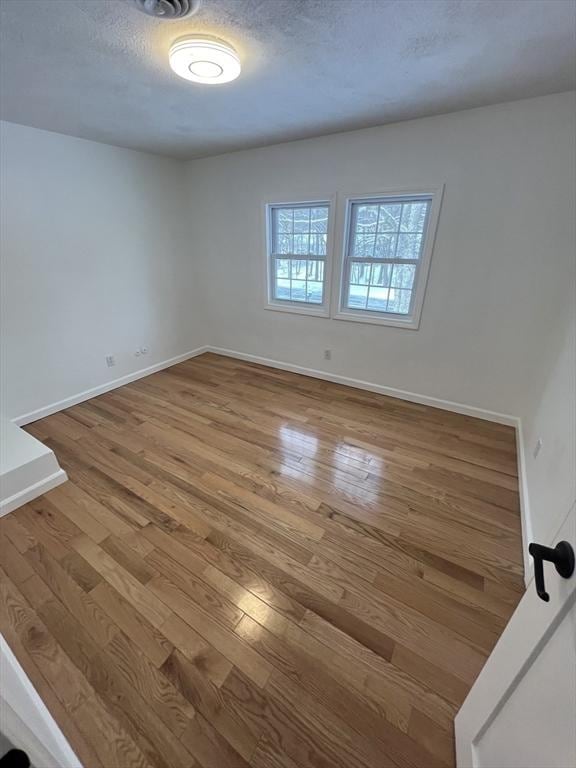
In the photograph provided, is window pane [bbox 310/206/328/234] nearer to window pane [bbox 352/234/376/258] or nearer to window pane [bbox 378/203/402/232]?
window pane [bbox 352/234/376/258]

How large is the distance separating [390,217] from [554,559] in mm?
3011

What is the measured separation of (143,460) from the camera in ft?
7.61

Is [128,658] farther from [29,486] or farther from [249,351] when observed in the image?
[249,351]

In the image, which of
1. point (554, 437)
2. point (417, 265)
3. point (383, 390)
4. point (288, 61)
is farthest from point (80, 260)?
point (554, 437)

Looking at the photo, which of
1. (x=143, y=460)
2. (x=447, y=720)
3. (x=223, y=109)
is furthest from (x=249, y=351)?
(x=447, y=720)

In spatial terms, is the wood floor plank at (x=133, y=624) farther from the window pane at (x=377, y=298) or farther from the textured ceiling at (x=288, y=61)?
the window pane at (x=377, y=298)

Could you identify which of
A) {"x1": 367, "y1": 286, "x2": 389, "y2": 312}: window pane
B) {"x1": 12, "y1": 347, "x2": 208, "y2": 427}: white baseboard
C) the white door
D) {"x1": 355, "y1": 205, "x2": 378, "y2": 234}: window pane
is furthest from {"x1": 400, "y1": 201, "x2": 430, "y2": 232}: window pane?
{"x1": 12, "y1": 347, "x2": 208, "y2": 427}: white baseboard

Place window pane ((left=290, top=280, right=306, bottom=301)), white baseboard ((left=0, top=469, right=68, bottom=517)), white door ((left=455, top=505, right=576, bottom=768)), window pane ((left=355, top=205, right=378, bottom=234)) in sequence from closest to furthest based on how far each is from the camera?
white door ((left=455, top=505, right=576, bottom=768)), white baseboard ((left=0, top=469, right=68, bottom=517)), window pane ((left=355, top=205, right=378, bottom=234)), window pane ((left=290, top=280, right=306, bottom=301))

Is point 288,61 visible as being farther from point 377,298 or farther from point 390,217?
point 377,298

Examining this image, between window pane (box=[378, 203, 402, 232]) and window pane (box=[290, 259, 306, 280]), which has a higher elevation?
window pane (box=[378, 203, 402, 232])

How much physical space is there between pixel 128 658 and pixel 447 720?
48.1 inches

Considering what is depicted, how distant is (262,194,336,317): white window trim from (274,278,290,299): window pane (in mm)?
49

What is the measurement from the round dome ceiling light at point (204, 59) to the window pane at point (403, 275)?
195 centimetres

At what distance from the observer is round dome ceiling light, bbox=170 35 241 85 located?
1430 millimetres
